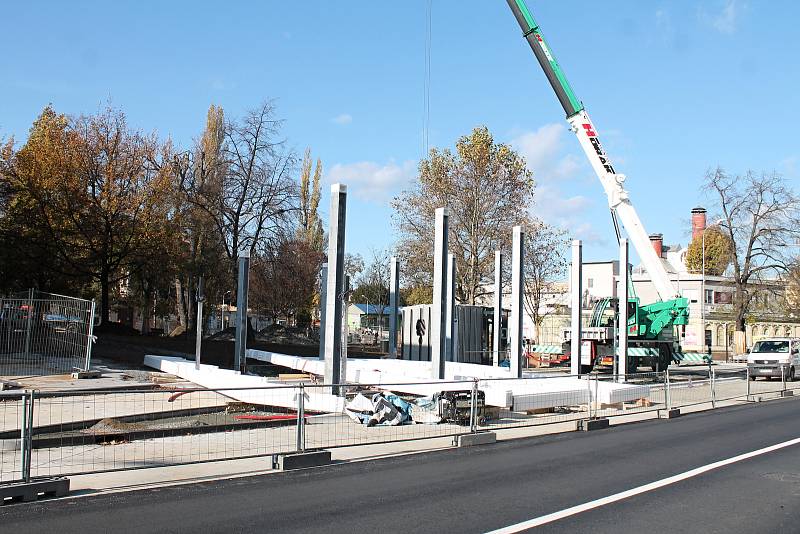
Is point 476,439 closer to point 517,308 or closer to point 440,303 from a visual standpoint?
point 440,303

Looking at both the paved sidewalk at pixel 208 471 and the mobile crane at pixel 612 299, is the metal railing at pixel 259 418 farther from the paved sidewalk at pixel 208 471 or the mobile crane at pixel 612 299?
the mobile crane at pixel 612 299

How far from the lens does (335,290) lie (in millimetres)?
16969

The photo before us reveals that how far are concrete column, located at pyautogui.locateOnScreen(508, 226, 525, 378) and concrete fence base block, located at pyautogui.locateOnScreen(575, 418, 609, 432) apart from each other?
259 inches

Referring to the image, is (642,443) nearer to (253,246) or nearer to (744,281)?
(253,246)

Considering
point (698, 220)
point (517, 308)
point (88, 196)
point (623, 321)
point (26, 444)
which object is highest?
point (698, 220)

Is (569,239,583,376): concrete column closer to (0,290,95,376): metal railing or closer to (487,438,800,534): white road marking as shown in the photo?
(487,438,800,534): white road marking

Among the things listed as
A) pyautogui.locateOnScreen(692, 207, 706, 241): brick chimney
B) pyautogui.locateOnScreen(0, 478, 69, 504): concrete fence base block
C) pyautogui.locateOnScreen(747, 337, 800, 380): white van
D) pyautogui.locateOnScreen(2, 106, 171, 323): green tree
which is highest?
pyautogui.locateOnScreen(692, 207, 706, 241): brick chimney

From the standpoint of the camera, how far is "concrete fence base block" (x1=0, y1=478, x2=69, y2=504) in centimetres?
800

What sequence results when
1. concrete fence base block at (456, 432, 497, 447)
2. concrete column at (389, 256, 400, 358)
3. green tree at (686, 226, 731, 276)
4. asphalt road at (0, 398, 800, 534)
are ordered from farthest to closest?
green tree at (686, 226, 731, 276), concrete column at (389, 256, 400, 358), concrete fence base block at (456, 432, 497, 447), asphalt road at (0, 398, 800, 534)

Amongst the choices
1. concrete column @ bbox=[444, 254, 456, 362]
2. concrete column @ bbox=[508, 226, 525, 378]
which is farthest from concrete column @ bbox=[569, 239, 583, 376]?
concrete column @ bbox=[444, 254, 456, 362]

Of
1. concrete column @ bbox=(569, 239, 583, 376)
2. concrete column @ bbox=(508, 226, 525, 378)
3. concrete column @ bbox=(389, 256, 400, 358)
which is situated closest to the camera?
concrete column @ bbox=(508, 226, 525, 378)

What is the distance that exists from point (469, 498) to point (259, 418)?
6.55 meters

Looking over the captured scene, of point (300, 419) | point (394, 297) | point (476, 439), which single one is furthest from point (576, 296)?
point (300, 419)

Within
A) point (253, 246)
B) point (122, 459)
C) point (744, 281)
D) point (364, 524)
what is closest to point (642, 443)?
point (364, 524)
